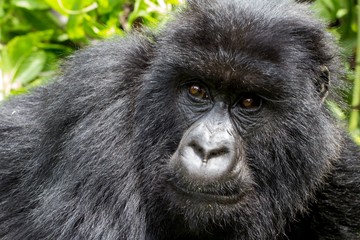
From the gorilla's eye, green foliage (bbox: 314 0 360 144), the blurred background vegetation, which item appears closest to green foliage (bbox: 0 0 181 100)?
the blurred background vegetation

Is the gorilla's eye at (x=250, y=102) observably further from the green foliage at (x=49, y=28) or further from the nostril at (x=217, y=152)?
the green foliage at (x=49, y=28)

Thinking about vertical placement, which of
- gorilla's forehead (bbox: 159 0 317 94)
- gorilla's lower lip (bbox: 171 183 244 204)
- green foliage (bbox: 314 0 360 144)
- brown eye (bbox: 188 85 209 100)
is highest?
→ gorilla's forehead (bbox: 159 0 317 94)

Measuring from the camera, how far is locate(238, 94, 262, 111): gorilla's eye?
15.3 feet

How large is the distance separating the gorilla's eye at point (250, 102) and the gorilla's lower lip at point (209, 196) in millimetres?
538

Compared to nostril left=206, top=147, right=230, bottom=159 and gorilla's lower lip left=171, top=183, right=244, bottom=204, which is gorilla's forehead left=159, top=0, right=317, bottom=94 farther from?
gorilla's lower lip left=171, top=183, right=244, bottom=204

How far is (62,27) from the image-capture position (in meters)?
7.80

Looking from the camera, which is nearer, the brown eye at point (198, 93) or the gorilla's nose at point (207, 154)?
the gorilla's nose at point (207, 154)

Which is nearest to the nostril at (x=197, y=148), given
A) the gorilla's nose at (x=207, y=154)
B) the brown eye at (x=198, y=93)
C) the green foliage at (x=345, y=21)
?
the gorilla's nose at (x=207, y=154)

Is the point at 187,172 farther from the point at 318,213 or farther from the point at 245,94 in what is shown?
the point at 318,213

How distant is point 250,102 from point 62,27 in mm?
3647

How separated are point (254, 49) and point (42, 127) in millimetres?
1603

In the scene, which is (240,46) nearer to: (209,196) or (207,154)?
(207,154)

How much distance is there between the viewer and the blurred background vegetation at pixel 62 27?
22.0ft

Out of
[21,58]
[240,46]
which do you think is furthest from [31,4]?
[240,46]
